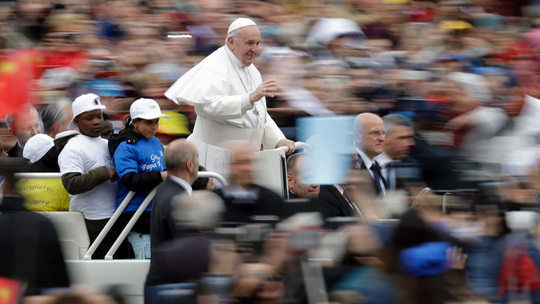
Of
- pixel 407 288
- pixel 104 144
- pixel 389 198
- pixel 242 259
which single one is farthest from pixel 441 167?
pixel 104 144

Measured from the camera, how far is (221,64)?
443cm

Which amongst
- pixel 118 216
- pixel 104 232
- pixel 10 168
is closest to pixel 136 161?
pixel 118 216

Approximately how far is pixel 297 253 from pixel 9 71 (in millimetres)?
1754

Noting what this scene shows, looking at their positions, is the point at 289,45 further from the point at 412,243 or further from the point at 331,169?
the point at 412,243

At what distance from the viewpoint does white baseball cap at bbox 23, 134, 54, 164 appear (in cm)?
420

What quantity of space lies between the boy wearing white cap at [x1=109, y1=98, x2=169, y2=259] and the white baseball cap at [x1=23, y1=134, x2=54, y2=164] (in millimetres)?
445

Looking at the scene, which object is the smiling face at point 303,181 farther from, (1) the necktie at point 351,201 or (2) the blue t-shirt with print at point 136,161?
(2) the blue t-shirt with print at point 136,161

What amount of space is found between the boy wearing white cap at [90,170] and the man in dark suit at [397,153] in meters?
1.70

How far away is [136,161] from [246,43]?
1086 millimetres

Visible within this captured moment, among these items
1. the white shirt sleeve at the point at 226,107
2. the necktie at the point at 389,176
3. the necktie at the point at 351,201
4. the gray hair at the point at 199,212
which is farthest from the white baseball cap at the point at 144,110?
the necktie at the point at 389,176

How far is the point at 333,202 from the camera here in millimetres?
3545

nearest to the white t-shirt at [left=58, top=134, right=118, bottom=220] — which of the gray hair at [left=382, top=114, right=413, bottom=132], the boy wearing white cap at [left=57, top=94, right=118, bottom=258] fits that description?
the boy wearing white cap at [left=57, top=94, right=118, bottom=258]

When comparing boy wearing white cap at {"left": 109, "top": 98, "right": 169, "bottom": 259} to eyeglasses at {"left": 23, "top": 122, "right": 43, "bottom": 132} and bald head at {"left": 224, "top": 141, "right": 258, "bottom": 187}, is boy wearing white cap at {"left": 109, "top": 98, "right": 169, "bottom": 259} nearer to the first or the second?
eyeglasses at {"left": 23, "top": 122, "right": 43, "bottom": 132}

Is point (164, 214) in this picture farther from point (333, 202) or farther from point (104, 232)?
point (333, 202)
